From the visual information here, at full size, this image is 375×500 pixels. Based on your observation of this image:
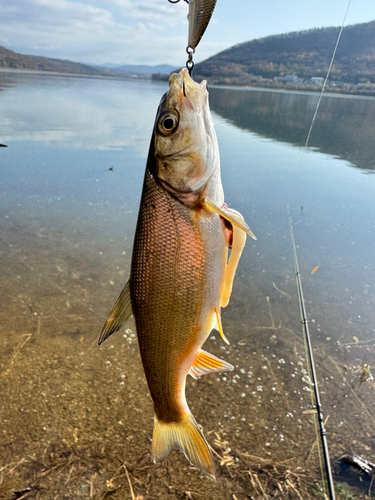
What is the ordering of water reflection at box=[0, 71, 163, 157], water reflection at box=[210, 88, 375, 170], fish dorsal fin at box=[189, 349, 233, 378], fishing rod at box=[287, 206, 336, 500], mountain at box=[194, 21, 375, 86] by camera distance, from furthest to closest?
mountain at box=[194, 21, 375, 86] → water reflection at box=[210, 88, 375, 170] → water reflection at box=[0, 71, 163, 157] → fishing rod at box=[287, 206, 336, 500] → fish dorsal fin at box=[189, 349, 233, 378]

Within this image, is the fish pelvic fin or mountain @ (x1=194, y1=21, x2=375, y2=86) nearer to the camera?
the fish pelvic fin

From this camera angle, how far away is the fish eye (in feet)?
4.07

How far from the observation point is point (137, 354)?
2.94m

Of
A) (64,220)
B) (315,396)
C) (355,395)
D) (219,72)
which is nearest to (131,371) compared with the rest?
(315,396)

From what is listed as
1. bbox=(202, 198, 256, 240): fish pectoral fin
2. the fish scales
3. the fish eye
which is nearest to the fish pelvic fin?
the fish scales

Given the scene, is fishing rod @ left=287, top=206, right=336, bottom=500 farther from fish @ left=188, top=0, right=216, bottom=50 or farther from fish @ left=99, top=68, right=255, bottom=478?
fish @ left=188, top=0, right=216, bottom=50

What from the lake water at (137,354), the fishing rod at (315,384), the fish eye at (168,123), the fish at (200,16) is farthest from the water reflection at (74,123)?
the fish eye at (168,123)

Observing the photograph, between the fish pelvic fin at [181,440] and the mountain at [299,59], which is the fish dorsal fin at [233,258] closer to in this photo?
the fish pelvic fin at [181,440]

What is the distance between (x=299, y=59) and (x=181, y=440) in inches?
1252

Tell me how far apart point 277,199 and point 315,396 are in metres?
4.41

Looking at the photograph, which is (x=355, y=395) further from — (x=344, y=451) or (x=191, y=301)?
(x=191, y=301)

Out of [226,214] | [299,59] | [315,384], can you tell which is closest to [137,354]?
[315,384]

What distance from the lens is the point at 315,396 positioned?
8.62 ft

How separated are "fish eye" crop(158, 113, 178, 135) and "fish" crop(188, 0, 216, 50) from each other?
1.41 feet
